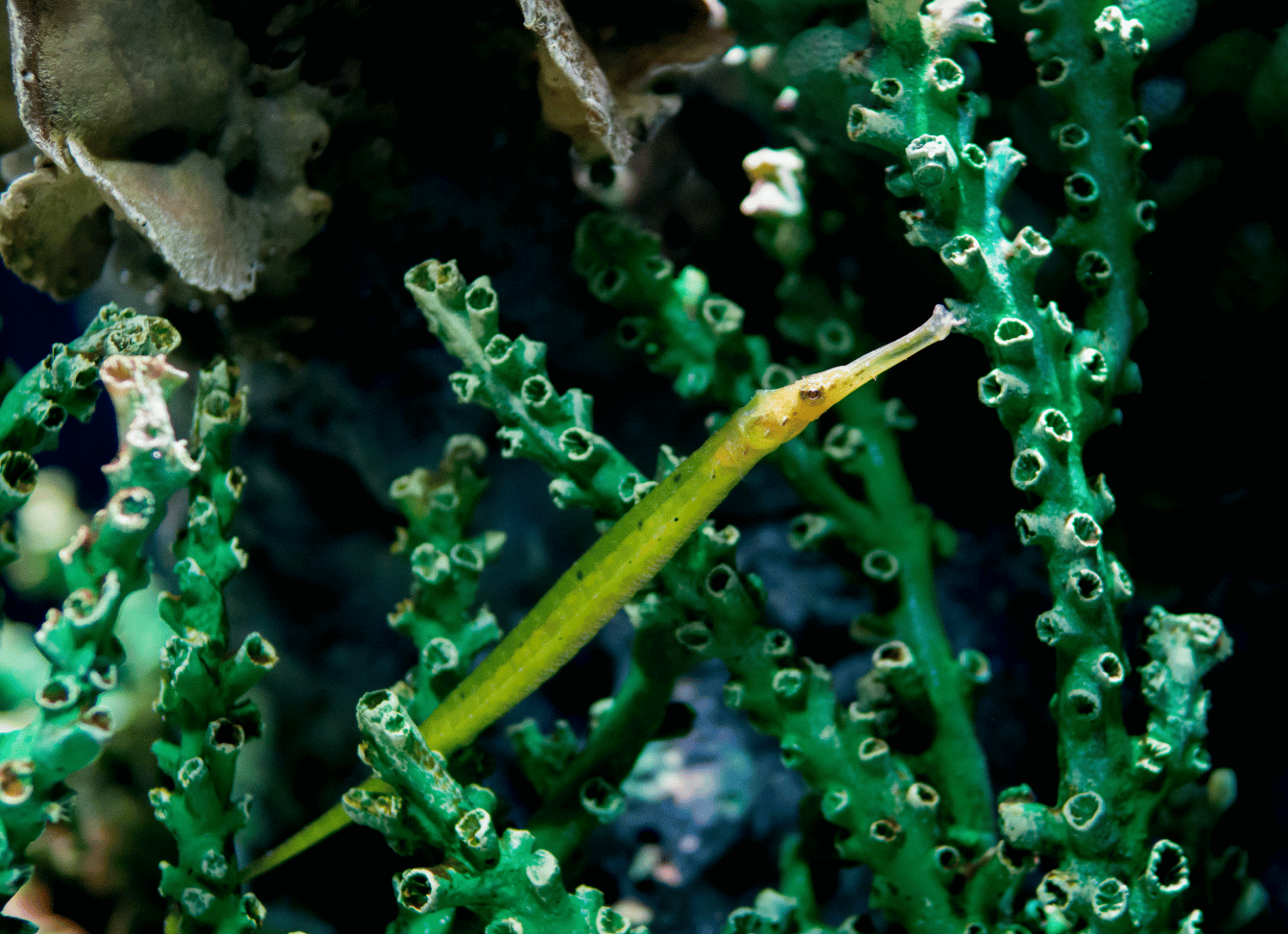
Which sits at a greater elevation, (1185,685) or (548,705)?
(1185,685)

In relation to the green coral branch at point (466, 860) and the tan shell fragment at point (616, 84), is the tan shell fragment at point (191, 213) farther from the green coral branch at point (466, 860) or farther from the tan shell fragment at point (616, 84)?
the green coral branch at point (466, 860)

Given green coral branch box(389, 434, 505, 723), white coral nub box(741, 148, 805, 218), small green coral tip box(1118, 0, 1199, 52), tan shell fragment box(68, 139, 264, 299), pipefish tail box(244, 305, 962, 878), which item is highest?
small green coral tip box(1118, 0, 1199, 52)

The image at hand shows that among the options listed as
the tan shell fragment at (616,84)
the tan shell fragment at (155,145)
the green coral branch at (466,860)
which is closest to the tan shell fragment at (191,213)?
the tan shell fragment at (155,145)

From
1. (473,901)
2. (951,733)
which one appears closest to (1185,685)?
(951,733)

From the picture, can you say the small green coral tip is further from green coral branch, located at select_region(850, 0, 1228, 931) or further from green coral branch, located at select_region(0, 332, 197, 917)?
green coral branch, located at select_region(0, 332, 197, 917)

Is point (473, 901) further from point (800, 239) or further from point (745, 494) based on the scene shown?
point (800, 239)

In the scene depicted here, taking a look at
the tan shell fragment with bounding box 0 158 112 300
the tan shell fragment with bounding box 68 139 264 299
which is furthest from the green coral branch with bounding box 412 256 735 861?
the tan shell fragment with bounding box 0 158 112 300
